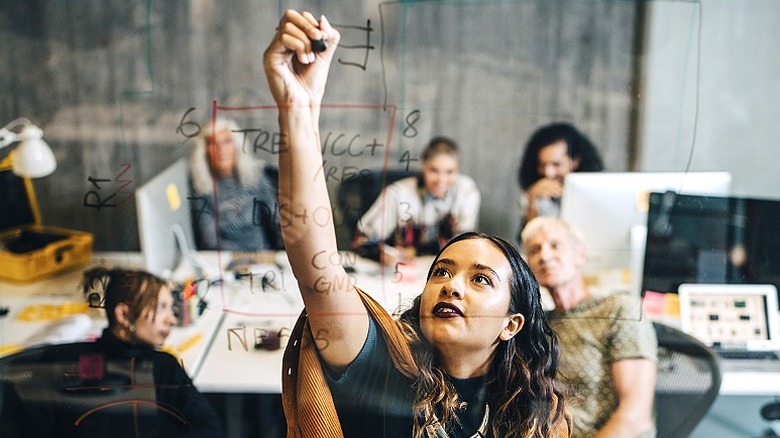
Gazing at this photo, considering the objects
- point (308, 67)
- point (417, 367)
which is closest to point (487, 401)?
point (417, 367)

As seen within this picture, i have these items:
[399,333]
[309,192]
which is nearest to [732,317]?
[399,333]

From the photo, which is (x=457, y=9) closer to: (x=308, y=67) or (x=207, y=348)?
(x=308, y=67)

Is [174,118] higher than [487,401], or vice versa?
[174,118]

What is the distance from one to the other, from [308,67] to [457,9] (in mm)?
205

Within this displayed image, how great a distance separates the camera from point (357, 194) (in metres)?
0.89

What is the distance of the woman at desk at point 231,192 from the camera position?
877 mm

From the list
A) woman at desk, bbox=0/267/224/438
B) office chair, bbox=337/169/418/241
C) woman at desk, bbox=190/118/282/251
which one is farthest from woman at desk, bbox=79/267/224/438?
office chair, bbox=337/169/418/241

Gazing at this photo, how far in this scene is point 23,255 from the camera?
932 mm

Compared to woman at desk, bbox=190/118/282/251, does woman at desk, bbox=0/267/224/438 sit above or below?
below

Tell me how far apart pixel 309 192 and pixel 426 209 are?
0.17 metres

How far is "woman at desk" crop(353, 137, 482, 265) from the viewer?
0.91 metres

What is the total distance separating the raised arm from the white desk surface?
0.03 metres

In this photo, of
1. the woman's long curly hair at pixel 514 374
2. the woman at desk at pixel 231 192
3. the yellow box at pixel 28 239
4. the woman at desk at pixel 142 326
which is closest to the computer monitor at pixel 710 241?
the woman's long curly hair at pixel 514 374

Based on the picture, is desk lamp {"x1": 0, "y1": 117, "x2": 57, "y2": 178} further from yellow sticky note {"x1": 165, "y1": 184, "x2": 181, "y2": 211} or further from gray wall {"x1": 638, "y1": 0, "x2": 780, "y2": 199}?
gray wall {"x1": 638, "y1": 0, "x2": 780, "y2": 199}
